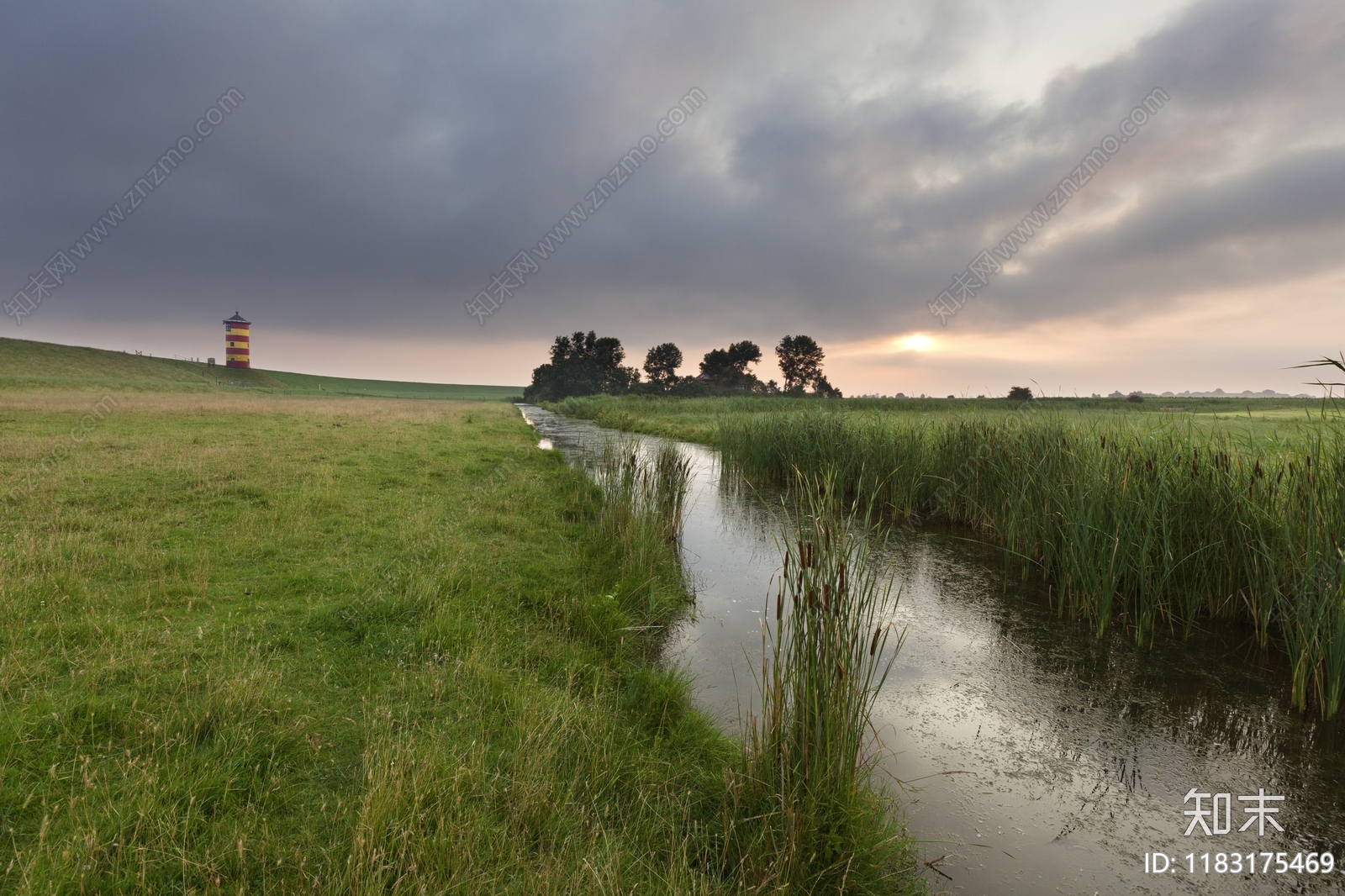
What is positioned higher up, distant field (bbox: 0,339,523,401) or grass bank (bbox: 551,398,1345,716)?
distant field (bbox: 0,339,523,401)

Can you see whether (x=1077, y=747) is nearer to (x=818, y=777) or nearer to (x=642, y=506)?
(x=818, y=777)

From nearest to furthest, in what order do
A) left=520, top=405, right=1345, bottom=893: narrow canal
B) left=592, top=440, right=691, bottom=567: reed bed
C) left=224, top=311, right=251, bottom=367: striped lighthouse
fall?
1. left=520, top=405, right=1345, bottom=893: narrow canal
2. left=592, top=440, right=691, bottom=567: reed bed
3. left=224, top=311, right=251, bottom=367: striped lighthouse

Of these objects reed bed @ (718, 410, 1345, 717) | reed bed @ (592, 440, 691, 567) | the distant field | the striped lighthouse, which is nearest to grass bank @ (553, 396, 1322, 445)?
reed bed @ (718, 410, 1345, 717)

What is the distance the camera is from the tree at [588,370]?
261 ft

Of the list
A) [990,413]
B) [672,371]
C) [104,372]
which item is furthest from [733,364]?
[104,372]

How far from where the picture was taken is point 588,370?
80.1m

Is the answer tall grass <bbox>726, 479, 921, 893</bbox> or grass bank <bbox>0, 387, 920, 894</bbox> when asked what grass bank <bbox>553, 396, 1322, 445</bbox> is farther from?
grass bank <bbox>0, 387, 920, 894</bbox>

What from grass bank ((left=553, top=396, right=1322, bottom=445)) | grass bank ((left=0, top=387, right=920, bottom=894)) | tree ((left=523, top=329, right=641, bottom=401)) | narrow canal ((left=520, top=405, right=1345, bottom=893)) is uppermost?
tree ((left=523, top=329, right=641, bottom=401))

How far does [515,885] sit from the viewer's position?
253 centimetres

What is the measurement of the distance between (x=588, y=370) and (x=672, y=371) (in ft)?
36.9

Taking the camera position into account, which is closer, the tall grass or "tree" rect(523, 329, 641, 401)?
the tall grass

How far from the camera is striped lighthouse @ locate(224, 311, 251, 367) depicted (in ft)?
349

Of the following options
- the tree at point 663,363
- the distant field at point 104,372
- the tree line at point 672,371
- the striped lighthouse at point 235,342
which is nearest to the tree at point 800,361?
the tree line at point 672,371

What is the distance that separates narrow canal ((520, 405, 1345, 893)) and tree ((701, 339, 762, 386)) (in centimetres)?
7378
